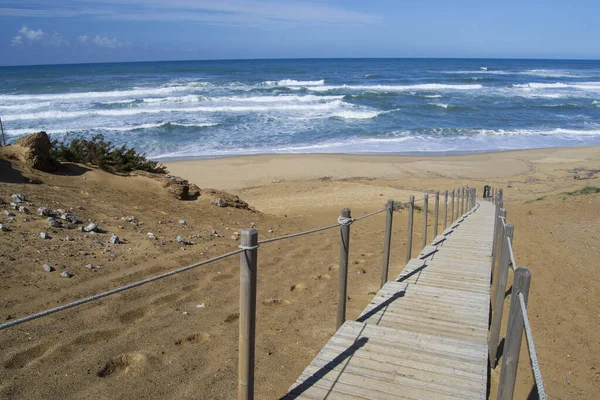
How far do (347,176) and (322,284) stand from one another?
13.1 metres

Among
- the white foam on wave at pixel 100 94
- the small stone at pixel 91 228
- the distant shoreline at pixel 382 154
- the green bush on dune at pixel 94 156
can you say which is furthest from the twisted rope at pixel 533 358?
the white foam on wave at pixel 100 94

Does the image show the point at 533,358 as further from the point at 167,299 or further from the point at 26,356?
the point at 167,299

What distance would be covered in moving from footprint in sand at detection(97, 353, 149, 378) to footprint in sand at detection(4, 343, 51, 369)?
2.07 feet

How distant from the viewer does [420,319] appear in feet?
16.6

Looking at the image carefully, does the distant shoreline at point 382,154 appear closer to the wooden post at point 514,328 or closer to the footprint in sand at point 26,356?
the footprint in sand at point 26,356

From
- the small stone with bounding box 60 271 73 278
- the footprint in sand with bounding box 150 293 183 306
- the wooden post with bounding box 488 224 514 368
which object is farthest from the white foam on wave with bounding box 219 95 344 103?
the wooden post with bounding box 488 224 514 368

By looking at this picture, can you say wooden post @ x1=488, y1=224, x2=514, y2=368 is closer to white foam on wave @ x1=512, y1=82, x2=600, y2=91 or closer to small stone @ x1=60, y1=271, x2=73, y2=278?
small stone @ x1=60, y1=271, x2=73, y2=278

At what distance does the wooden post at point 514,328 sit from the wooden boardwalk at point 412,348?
71 cm

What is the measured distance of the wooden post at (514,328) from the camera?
8.86ft

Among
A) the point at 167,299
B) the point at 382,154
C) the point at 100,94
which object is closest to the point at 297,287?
the point at 167,299

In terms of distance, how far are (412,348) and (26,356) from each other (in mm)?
3435

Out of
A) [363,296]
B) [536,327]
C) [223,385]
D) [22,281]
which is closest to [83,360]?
[223,385]

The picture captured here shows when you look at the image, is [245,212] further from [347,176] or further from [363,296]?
[347,176]

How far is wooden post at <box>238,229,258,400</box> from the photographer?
125 inches
